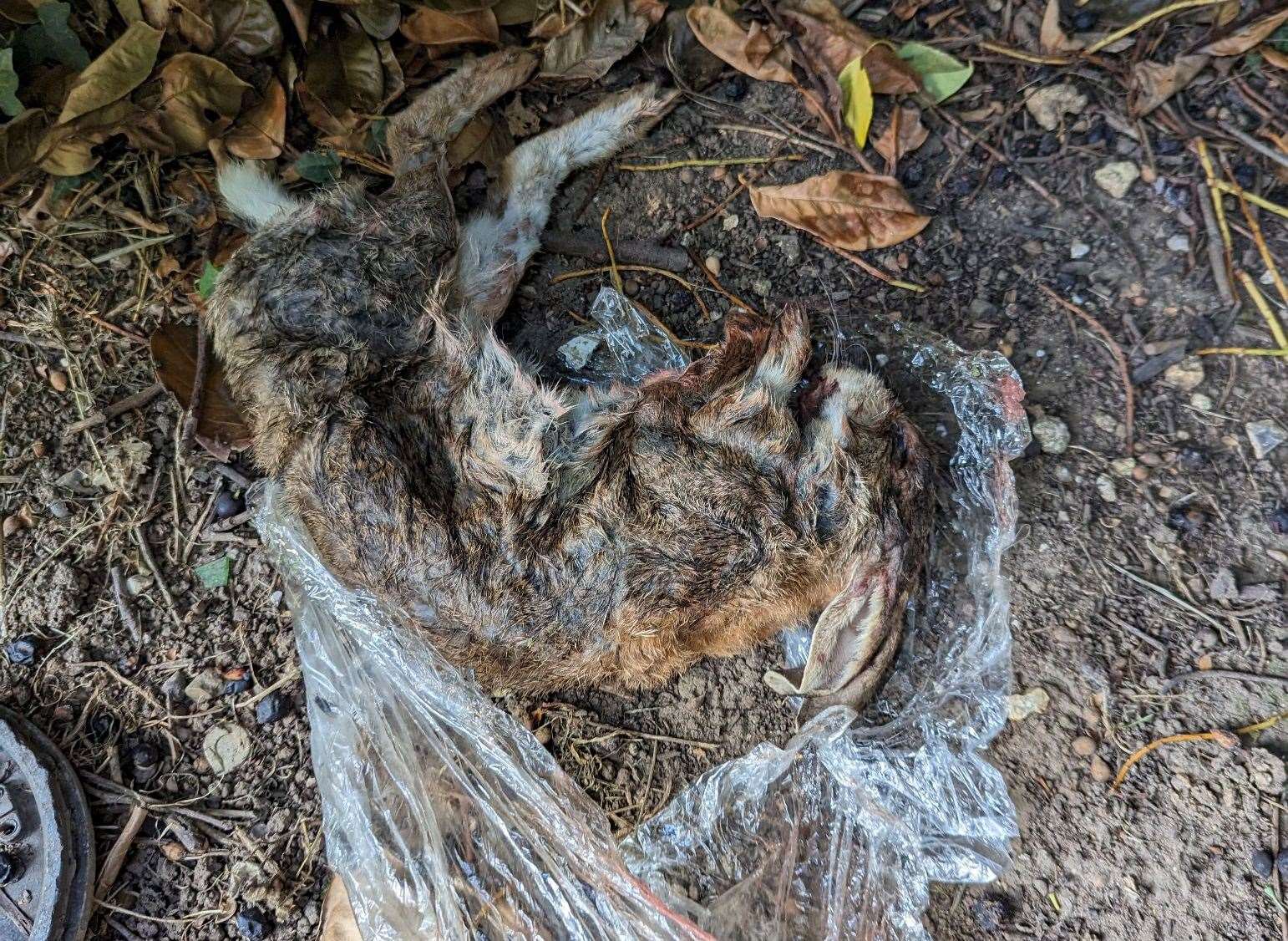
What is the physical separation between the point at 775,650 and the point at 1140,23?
8.57 ft

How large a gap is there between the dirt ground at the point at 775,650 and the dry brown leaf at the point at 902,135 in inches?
2.4

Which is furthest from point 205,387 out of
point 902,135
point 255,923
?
point 902,135

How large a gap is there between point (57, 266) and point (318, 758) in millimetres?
2181

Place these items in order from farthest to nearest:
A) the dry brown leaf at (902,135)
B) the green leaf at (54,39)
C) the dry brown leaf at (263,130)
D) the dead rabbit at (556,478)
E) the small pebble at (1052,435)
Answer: the dry brown leaf at (263,130) < the dry brown leaf at (902,135) < the small pebble at (1052,435) < the green leaf at (54,39) < the dead rabbit at (556,478)

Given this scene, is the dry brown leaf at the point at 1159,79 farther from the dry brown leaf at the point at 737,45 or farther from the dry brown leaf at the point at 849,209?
the dry brown leaf at the point at 737,45

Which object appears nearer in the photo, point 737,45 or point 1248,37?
point 1248,37

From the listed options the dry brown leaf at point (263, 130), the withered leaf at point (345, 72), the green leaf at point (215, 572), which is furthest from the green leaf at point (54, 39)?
the green leaf at point (215, 572)

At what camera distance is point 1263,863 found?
8.32ft

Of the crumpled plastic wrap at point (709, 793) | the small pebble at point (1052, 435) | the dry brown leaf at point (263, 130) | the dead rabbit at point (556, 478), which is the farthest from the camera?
the dry brown leaf at point (263, 130)

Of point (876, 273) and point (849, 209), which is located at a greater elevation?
point (849, 209)

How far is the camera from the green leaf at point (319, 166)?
3006 millimetres

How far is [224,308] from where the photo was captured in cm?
255

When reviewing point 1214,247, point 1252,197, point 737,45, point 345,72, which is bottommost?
point 1214,247

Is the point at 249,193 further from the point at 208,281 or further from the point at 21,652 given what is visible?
the point at 21,652
